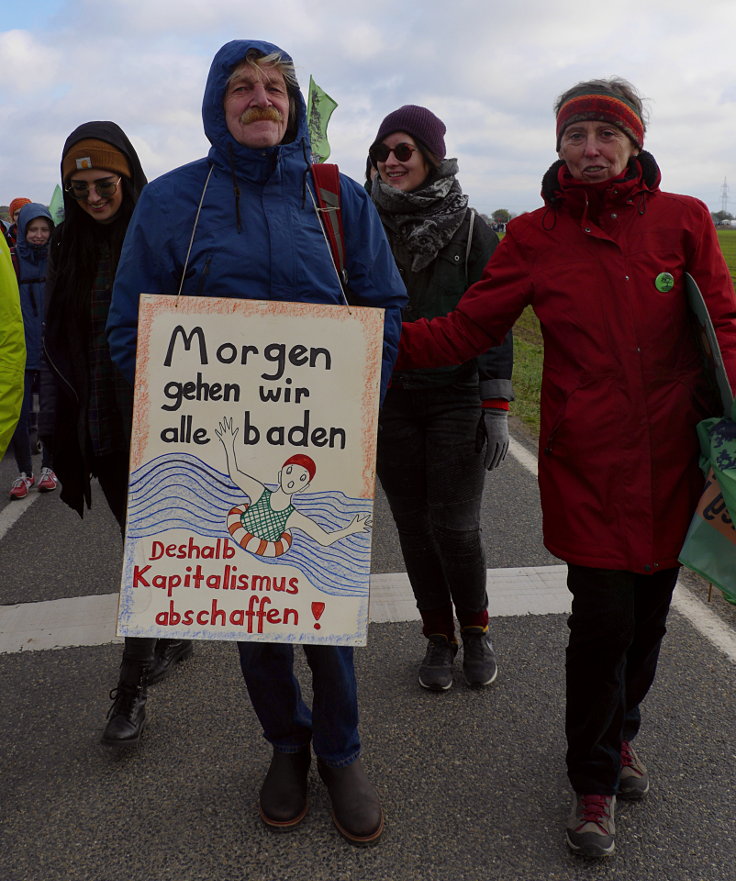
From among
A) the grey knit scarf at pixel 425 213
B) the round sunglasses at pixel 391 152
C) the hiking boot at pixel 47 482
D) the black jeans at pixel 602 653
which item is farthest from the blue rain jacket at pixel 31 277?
the black jeans at pixel 602 653

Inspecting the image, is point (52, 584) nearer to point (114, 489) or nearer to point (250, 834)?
point (114, 489)

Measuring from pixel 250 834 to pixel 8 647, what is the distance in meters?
1.68

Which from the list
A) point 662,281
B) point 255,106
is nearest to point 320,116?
point 255,106

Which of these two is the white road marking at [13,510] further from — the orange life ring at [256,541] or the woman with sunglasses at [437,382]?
the orange life ring at [256,541]

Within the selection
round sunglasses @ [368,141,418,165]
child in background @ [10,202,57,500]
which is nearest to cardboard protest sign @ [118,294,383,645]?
round sunglasses @ [368,141,418,165]

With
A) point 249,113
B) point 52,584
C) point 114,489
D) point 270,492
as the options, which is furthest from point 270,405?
point 52,584

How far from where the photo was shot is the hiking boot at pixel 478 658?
303 centimetres

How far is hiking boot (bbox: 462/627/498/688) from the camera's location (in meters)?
3.03

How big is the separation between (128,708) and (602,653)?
1.63m

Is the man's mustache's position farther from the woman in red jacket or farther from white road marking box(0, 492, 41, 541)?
white road marking box(0, 492, 41, 541)

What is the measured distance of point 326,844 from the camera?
→ 2256mm

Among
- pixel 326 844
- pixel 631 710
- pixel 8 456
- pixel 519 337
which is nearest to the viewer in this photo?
pixel 326 844

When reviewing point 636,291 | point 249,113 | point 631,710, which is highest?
point 249,113

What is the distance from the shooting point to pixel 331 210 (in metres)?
2.10
